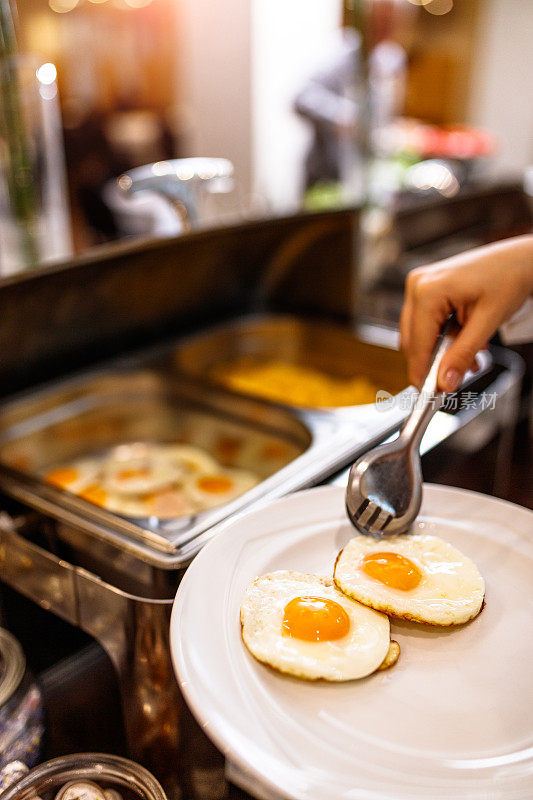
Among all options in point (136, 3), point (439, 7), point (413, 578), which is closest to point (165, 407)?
point (413, 578)

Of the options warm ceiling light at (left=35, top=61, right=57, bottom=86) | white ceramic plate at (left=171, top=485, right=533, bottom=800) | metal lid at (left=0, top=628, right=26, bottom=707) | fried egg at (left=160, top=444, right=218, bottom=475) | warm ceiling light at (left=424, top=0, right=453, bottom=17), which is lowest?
metal lid at (left=0, top=628, right=26, bottom=707)

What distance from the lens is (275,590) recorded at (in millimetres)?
680

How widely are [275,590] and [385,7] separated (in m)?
3.96

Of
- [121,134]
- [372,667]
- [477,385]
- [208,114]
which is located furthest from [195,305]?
[121,134]

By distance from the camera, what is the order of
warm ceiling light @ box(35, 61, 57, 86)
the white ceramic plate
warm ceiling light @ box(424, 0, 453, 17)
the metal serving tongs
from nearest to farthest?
the white ceramic plate
the metal serving tongs
warm ceiling light @ box(35, 61, 57, 86)
warm ceiling light @ box(424, 0, 453, 17)

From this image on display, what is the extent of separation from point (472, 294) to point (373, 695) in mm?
557

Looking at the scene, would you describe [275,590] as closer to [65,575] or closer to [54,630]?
[65,575]

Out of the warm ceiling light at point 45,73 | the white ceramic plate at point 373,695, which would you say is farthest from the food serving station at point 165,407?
the warm ceiling light at point 45,73

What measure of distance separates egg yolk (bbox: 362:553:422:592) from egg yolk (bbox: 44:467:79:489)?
2.37ft

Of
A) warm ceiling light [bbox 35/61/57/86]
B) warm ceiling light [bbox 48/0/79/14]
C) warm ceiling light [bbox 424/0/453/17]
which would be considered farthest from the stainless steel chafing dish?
warm ceiling light [bbox 48/0/79/14]

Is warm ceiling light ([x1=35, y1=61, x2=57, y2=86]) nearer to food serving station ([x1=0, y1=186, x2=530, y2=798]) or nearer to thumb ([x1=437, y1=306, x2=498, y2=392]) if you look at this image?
food serving station ([x1=0, y1=186, x2=530, y2=798])

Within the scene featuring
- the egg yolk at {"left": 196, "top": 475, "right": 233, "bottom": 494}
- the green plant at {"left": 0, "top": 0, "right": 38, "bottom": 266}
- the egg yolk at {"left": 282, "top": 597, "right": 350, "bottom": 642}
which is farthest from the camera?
the egg yolk at {"left": 196, "top": 475, "right": 233, "bottom": 494}

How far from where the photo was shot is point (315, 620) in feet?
2.12

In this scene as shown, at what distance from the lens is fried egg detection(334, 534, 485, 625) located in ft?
2.17
